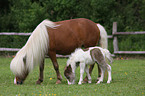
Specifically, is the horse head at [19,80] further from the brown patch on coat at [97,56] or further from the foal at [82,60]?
the brown patch on coat at [97,56]

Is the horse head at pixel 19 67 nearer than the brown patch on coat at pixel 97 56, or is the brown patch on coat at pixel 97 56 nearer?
the horse head at pixel 19 67

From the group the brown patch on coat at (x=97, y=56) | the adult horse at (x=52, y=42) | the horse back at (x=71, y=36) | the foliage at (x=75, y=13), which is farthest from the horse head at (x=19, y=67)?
the foliage at (x=75, y=13)

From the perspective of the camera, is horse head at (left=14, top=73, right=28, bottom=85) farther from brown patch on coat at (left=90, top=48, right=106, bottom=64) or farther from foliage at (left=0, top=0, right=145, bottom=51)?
foliage at (left=0, top=0, right=145, bottom=51)

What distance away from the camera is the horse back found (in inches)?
Answer: 287

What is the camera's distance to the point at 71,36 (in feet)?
24.4

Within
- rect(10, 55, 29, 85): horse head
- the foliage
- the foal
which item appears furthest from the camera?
the foliage

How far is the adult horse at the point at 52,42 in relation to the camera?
265 inches

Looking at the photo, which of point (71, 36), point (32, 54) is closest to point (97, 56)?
point (71, 36)

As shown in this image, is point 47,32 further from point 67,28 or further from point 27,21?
point 27,21

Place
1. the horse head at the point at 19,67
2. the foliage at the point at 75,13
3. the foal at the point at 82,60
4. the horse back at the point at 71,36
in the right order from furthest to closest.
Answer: the foliage at the point at 75,13, the horse back at the point at 71,36, the foal at the point at 82,60, the horse head at the point at 19,67

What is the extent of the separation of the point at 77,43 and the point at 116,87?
76.6 inches

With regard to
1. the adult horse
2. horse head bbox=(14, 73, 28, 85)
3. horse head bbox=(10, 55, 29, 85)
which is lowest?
horse head bbox=(14, 73, 28, 85)

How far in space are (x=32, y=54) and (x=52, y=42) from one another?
0.72 metres

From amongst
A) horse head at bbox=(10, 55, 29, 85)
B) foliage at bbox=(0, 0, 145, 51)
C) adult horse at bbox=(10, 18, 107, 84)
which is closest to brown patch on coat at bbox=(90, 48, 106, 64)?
adult horse at bbox=(10, 18, 107, 84)
